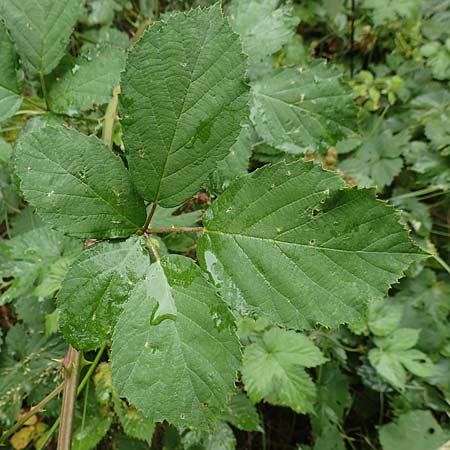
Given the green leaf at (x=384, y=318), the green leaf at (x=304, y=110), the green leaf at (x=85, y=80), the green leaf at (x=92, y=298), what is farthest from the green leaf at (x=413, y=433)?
→ the green leaf at (x=85, y=80)

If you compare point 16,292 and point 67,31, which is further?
point 16,292

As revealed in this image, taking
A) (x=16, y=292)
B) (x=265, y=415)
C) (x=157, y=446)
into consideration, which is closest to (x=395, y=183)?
(x=265, y=415)

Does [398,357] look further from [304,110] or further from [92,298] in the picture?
[92,298]

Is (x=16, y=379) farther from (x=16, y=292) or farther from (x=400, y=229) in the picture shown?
(x=400, y=229)

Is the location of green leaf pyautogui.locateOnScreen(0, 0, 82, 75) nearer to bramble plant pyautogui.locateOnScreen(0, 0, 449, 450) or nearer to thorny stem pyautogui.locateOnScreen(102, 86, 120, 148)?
thorny stem pyautogui.locateOnScreen(102, 86, 120, 148)

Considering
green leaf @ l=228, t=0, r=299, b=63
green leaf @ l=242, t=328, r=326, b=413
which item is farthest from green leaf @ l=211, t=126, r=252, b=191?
green leaf @ l=242, t=328, r=326, b=413

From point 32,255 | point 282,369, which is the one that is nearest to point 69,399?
point 32,255
